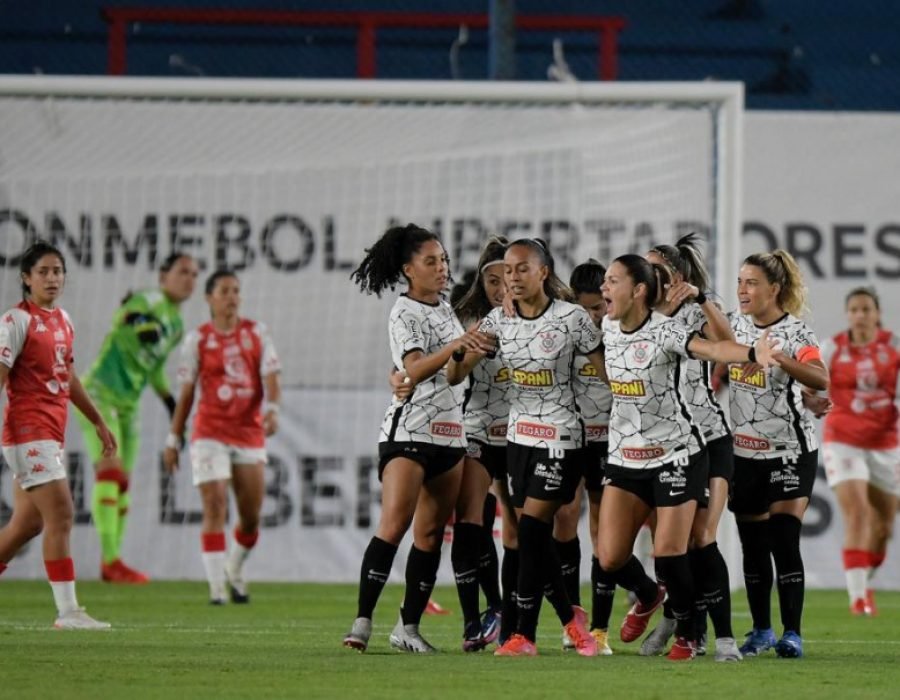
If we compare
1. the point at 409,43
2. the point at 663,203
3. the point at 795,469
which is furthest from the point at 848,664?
the point at 409,43

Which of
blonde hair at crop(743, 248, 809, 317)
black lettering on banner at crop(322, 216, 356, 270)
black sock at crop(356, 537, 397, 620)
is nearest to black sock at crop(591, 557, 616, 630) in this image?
black sock at crop(356, 537, 397, 620)

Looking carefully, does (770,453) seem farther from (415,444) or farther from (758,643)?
(415,444)

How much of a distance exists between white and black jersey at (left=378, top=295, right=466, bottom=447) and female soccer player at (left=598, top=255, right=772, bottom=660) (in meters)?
0.75

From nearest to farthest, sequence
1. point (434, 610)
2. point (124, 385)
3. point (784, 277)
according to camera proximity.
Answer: point (784, 277)
point (434, 610)
point (124, 385)

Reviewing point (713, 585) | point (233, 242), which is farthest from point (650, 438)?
point (233, 242)

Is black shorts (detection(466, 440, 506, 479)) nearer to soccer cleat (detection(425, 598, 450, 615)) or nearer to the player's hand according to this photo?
soccer cleat (detection(425, 598, 450, 615))

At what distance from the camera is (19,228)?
47.7ft

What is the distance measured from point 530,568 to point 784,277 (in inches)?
69.9

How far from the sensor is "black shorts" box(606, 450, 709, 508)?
7.88m

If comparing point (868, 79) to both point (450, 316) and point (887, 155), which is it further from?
point (450, 316)

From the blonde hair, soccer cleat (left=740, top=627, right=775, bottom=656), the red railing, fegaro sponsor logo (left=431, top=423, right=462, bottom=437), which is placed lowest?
soccer cleat (left=740, top=627, right=775, bottom=656)

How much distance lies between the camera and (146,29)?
16.1 meters

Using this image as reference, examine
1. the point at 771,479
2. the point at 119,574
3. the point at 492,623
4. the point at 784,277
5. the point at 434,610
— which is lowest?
the point at 119,574

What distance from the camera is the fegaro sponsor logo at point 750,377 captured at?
8.55m
